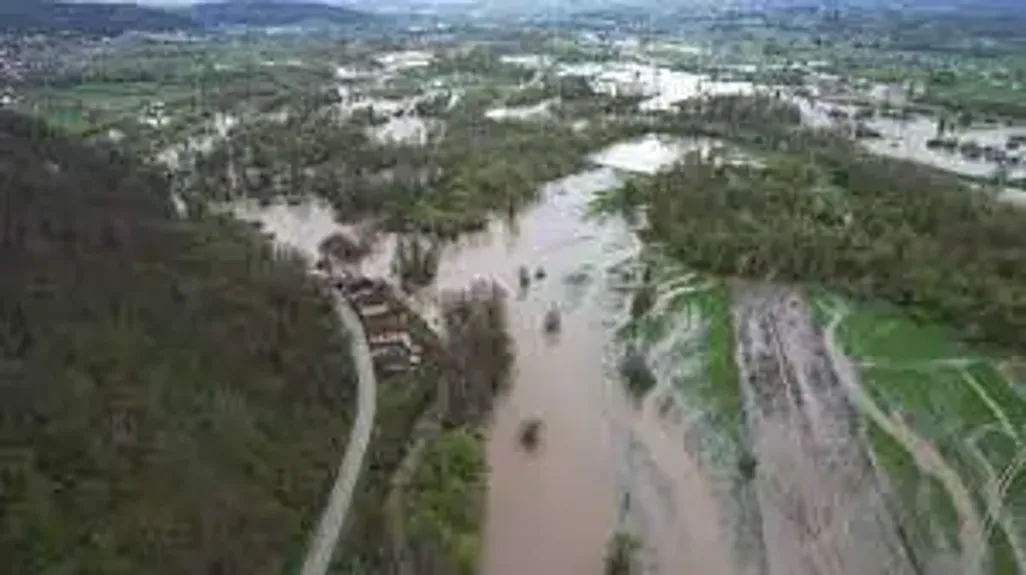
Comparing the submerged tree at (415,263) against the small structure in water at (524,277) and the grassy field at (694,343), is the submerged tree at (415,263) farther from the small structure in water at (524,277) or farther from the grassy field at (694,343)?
the grassy field at (694,343)

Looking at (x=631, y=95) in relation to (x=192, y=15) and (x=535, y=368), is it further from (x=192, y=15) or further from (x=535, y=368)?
(x=192, y=15)

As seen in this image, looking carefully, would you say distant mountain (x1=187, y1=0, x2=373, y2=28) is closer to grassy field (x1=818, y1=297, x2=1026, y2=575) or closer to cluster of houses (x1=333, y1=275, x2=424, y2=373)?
cluster of houses (x1=333, y1=275, x2=424, y2=373)

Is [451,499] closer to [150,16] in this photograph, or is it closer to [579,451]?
[579,451]

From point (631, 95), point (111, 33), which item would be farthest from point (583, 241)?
point (111, 33)

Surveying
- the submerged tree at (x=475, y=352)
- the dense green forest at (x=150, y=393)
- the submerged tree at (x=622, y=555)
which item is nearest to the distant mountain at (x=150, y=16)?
the dense green forest at (x=150, y=393)

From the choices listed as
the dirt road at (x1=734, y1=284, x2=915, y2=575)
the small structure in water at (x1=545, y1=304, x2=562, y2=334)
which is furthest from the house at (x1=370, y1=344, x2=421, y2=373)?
the dirt road at (x1=734, y1=284, x2=915, y2=575)
